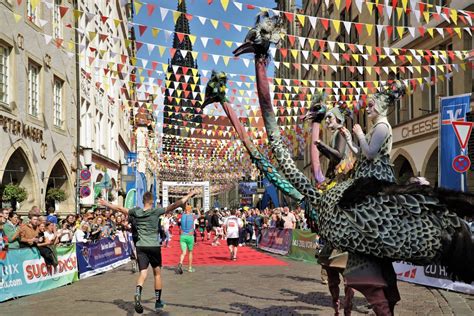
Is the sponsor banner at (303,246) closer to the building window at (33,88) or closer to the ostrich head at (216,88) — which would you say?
the building window at (33,88)

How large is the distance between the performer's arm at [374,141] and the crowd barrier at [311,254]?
137cm

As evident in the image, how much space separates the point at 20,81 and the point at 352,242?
15934 mm

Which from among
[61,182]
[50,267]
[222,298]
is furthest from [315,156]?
[61,182]

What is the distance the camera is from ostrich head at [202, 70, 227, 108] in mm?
6742

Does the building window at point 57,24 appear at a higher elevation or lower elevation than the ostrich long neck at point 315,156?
higher

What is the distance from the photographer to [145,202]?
28.3 ft

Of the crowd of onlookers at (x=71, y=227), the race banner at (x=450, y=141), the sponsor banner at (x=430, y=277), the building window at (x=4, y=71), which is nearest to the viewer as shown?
the sponsor banner at (x=430, y=277)

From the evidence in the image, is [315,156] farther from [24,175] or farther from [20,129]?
[24,175]

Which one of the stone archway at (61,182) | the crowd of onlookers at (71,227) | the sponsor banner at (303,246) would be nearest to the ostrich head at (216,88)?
the crowd of onlookers at (71,227)

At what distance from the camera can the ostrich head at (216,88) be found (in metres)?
6.74

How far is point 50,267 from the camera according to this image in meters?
11.8

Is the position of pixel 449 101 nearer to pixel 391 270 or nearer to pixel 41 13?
pixel 391 270

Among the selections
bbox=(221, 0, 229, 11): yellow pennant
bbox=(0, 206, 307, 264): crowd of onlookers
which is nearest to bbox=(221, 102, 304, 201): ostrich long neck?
bbox=(221, 0, 229, 11): yellow pennant

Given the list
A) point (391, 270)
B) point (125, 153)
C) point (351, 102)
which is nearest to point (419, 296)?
point (391, 270)
